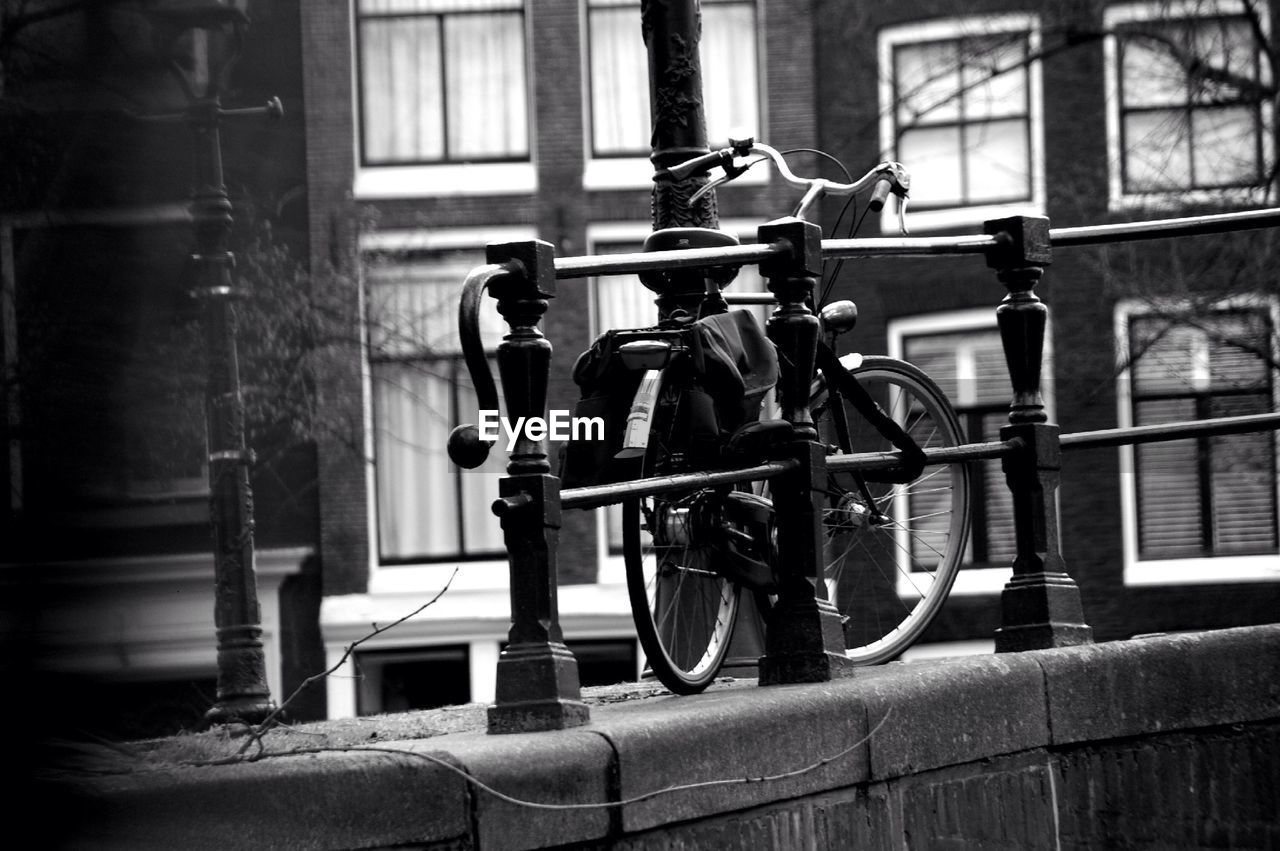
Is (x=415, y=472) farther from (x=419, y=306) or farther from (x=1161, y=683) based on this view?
(x=1161, y=683)

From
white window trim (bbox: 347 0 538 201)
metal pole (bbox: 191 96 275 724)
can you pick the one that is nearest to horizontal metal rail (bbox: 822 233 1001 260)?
metal pole (bbox: 191 96 275 724)

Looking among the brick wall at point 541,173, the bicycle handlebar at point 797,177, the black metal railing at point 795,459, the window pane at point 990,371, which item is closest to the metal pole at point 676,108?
the bicycle handlebar at point 797,177

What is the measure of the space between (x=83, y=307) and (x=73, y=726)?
26 centimetres

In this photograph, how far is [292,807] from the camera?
2.45 meters

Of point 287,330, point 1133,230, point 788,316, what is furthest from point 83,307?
point 287,330

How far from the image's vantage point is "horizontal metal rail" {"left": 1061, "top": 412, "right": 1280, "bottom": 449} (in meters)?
4.99

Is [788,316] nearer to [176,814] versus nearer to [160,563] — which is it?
[176,814]

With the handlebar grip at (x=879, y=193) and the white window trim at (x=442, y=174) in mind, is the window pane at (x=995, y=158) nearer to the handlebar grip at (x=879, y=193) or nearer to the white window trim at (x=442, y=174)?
the white window trim at (x=442, y=174)

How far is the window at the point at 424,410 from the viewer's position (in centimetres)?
1596

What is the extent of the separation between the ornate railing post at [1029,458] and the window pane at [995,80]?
998 centimetres

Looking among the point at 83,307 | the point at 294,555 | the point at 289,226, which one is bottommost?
the point at 294,555

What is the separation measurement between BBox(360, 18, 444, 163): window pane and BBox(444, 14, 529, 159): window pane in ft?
0.54

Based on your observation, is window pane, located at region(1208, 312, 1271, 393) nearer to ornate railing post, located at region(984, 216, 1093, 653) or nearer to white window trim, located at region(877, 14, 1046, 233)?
white window trim, located at region(877, 14, 1046, 233)

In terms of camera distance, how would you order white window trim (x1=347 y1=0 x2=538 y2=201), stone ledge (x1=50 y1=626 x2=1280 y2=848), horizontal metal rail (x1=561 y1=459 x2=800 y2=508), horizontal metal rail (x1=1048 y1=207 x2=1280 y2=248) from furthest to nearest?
1. white window trim (x1=347 y1=0 x2=538 y2=201)
2. horizontal metal rail (x1=1048 y1=207 x2=1280 y2=248)
3. horizontal metal rail (x1=561 y1=459 x2=800 y2=508)
4. stone ledge (x1=50 y1=626 x2=1280 y2=848)
